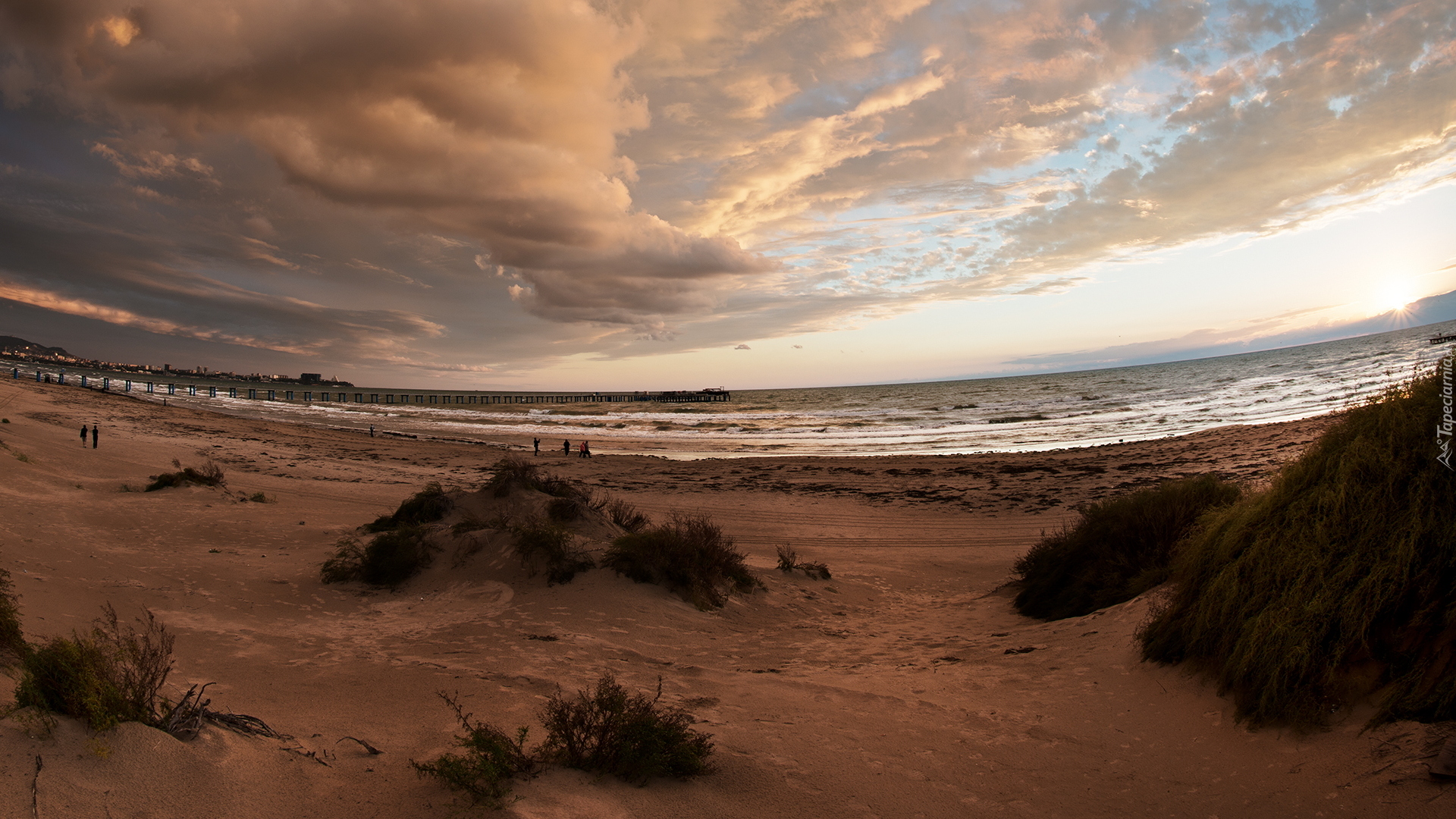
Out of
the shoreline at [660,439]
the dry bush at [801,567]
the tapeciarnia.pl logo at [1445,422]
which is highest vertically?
the tapeciarnia.pl logo at [1445,422]

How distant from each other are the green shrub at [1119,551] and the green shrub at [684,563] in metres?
3.89

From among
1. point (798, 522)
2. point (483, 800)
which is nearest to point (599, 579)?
point (483, 800)

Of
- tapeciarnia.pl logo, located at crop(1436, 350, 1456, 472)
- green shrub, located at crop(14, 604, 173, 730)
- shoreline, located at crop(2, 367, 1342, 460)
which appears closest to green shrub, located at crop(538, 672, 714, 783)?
green shrub, located at crop(14, 604, 173, 730)

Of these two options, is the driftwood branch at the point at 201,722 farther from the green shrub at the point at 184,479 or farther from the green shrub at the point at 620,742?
the green shrub at the point at 184,479

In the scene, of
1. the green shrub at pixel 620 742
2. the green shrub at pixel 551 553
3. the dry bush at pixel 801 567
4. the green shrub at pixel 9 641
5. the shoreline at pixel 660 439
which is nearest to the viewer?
the green shrub at pixel 9 641

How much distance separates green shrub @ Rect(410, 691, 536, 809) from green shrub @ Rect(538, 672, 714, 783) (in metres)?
0.22

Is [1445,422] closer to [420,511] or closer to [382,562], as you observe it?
[382,562]

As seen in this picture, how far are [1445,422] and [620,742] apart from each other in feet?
17.6

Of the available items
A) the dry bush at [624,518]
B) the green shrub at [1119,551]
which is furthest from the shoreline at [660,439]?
the green shrub at [1119,551]

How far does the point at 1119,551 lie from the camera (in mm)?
7328

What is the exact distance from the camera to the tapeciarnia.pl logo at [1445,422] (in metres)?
3.71

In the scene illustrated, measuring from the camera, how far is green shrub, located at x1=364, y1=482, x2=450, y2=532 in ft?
34.6

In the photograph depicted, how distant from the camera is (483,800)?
3053 mm

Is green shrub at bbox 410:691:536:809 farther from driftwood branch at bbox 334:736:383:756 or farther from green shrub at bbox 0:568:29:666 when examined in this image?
green shrub at bbox 0:568:29:666
